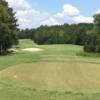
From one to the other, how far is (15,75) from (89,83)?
661 centimetres

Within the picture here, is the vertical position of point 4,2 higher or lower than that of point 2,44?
higher

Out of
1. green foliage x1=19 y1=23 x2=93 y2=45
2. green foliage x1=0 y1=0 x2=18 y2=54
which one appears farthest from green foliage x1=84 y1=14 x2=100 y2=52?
green foliage x1=19 y1=23 x2=93 y2=45

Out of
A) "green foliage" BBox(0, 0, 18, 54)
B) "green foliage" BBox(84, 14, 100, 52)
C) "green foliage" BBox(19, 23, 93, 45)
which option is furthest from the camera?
"green foliage" BBox(19, 23, 93, 45)

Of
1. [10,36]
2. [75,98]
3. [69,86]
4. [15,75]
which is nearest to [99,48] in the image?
[10,36]

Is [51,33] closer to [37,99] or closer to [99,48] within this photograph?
[99,48]

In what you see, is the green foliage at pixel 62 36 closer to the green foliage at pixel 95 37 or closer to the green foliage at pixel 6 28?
the green foliage at pixel 95 37

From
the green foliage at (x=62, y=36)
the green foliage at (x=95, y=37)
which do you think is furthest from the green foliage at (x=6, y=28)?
the green foliage at (x=62, y=36)

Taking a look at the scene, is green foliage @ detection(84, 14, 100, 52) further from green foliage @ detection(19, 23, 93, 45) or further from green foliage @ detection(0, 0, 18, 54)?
green foliage @ detection(19, 23, 93, 45)

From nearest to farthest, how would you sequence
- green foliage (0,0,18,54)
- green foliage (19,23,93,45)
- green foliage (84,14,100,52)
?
green foliage (0,0,18,54) → green foliage (84,14,100,52) → green foliage (19,23,93,45)

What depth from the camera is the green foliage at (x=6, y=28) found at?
64500mm

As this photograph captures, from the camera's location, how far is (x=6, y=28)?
6397cm

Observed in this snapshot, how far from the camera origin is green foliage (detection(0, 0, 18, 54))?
212ft

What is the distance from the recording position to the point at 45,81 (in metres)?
25.7

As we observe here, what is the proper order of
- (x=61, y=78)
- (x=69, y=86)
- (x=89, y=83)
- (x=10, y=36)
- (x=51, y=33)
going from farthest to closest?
(x=51, y=33) → (x=10, y=36) → (x=61, y=78) → (x=89, y=83) → (x=69, y=86)
